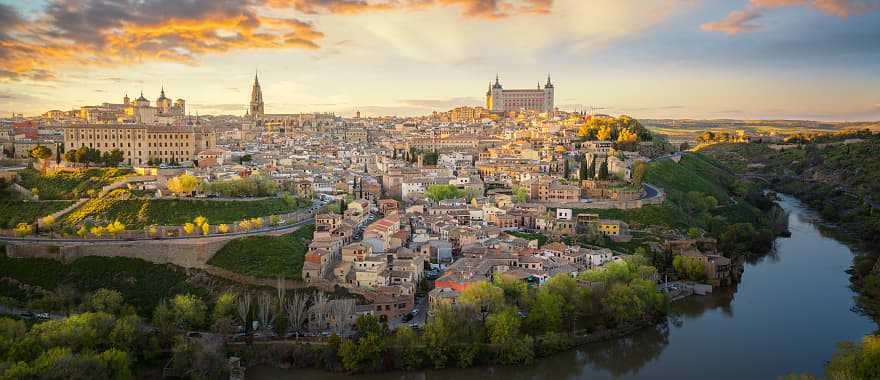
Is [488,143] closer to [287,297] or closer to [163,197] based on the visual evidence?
[163,197]

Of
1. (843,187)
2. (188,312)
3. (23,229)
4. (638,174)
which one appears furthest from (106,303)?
(843,187)

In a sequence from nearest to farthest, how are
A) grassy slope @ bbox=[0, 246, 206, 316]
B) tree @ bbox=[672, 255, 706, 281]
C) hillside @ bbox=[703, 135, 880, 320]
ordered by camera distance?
grassy slope @ bbox=[0, 246, 206, 316], tree @ bbox=[672, 255, 706, 281], hillside @ bbox=[703, 135, 880, 320]

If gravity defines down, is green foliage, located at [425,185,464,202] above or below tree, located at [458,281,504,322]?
above

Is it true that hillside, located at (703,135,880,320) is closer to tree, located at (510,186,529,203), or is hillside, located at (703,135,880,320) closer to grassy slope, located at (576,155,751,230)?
grassy slope, located at (576,155,751,230)

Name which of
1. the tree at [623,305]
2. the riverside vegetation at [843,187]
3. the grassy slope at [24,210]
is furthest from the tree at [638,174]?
the grassy slope at [24,210]

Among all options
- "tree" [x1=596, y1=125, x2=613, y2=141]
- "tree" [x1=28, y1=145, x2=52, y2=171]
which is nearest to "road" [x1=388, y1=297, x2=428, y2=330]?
"tree" [x1=28, y1=145, x2=52, y2=171]

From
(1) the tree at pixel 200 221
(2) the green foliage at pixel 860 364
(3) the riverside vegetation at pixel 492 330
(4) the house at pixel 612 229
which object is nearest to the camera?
(2) the green foliage at pixel 860 364

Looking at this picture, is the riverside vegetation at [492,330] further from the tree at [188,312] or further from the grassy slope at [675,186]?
the grassy slope at [675,186]
